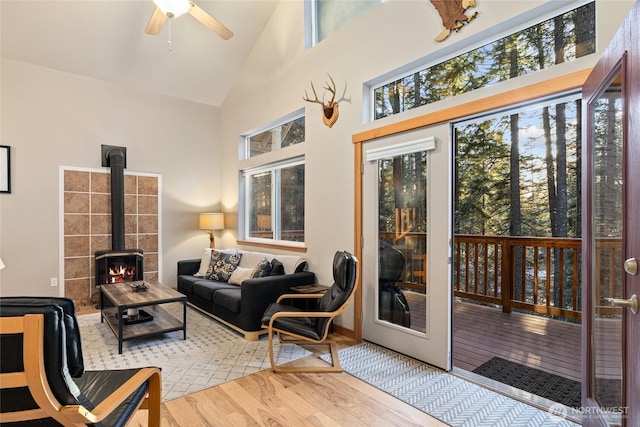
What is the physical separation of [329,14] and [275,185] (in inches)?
94.0

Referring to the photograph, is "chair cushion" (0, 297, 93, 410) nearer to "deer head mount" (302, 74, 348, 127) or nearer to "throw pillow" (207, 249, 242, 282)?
"deer head mount" (302, 74, 348, 127)

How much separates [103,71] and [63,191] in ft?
6.10

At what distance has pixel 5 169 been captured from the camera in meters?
4.46

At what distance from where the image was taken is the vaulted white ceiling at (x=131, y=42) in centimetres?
428

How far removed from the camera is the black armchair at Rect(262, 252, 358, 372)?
2.80m

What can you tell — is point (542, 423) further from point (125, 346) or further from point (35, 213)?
point (35, 213)

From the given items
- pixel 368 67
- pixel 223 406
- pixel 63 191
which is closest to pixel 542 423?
pixel 223 406

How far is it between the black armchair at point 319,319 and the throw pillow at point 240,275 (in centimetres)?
118

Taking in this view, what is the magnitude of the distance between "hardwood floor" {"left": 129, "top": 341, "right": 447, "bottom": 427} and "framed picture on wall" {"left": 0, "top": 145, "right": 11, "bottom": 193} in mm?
3989

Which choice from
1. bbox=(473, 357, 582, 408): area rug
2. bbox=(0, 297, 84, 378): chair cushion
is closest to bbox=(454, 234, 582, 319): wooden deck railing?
bbox=(473, 357, 582, 408): area rug

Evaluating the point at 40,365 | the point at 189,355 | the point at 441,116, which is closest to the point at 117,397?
the point at 40,365

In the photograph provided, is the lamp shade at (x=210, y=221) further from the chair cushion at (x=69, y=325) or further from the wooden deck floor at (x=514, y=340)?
the chair cushion at (x=69, y=325)

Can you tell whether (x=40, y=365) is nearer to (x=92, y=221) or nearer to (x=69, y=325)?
(x=69, y=325)

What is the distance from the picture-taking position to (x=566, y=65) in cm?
217
